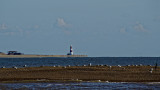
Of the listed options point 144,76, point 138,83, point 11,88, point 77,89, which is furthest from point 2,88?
point 144,76

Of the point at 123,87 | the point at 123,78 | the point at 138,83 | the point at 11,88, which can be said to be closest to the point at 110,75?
the point at 123,78

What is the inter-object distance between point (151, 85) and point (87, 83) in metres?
5.54

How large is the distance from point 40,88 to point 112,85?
6254mm

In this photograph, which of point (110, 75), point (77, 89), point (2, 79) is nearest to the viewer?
point (77, 89)

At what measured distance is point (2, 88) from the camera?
127 feet

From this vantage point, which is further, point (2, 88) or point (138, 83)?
point (138, 83)

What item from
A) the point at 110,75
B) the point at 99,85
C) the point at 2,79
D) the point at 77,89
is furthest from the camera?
the point at 110,75

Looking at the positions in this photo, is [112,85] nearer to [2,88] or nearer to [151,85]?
[151,85]

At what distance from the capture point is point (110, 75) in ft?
164

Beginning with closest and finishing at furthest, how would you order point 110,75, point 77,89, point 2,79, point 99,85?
point 77,89
point 99,85
point 2,79
point 110,75

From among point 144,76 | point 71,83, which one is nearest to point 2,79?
point 71,83

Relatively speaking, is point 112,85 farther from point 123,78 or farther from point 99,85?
point 123,78

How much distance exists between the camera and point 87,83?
42.7m

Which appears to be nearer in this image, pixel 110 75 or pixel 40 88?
pixel 40 88
